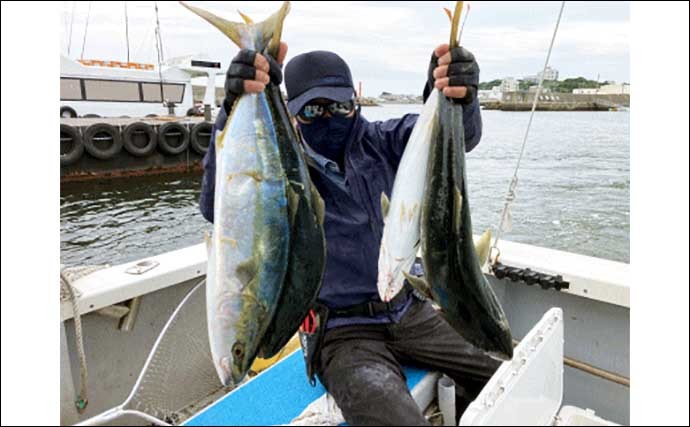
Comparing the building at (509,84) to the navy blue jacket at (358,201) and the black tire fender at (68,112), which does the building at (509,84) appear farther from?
the black tire fender at (68,112)

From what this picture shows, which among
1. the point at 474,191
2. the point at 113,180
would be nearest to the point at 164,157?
the point at 113,180

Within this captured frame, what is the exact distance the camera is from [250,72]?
47.8 inches

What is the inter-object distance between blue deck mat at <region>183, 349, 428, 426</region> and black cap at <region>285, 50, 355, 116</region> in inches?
46.6

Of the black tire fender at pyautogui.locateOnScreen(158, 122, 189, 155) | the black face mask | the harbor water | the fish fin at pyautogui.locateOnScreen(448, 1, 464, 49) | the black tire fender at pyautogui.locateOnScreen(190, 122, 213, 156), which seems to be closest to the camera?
the fish fin at pyautogui.locateOnScreen(448, 1, 464, 49)

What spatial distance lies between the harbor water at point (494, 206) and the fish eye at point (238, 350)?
519 cm

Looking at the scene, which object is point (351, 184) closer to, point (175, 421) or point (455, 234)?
point (455, 234)

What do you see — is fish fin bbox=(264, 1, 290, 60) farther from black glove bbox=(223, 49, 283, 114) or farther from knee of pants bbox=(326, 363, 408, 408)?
knee of pants bbox=(326, 363, 408, 408)

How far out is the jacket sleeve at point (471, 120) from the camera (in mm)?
1509

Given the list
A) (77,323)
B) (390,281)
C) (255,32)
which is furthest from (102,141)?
(390,281)

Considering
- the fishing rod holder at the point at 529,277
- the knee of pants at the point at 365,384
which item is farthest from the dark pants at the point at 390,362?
the fishing rod holder at the point at 529,277

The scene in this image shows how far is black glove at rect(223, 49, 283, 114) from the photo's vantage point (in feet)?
3.92

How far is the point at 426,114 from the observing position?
1433 millimetres

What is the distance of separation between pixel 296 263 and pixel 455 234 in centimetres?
44

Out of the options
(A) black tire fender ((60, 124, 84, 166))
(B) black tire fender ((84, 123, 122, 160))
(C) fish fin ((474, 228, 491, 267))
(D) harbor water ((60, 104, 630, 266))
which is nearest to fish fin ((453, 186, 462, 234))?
(C) fish fin ((474, 228, 491, 267))
